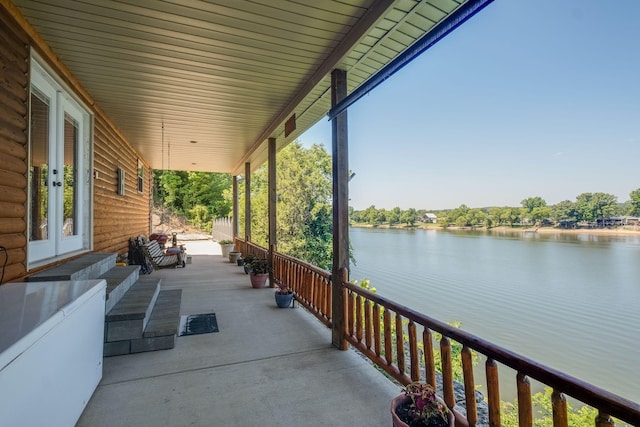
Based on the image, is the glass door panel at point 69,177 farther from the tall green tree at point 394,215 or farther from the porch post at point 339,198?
the tall green tree at point 394,215

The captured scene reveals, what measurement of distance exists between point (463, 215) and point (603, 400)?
1169 cm

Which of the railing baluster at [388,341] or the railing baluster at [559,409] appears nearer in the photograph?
the railing baluster at [559,409]

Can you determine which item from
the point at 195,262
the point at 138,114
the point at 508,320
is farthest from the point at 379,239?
the point at 138,114

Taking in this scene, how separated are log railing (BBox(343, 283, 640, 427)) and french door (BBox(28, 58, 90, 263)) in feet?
10.4

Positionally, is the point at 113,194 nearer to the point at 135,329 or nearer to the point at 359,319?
the point at 135,329

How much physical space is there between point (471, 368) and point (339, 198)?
5.99 feet

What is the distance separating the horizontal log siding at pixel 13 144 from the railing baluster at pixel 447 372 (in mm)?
3266

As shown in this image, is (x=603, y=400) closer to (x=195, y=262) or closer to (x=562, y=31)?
(x=195, y=262)

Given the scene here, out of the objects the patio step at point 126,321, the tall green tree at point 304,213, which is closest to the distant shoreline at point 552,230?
the tall green tree at point 304,213

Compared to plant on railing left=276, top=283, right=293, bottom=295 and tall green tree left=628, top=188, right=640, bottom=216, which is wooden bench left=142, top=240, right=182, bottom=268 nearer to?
plant on railing left=276, top=283, right=293, bottom=295

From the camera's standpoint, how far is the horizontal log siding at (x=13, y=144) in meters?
2.42

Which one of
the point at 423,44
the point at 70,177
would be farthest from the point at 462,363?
the point at 70,177

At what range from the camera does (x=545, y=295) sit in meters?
9.73

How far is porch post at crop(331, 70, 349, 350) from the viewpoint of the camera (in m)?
3.12
